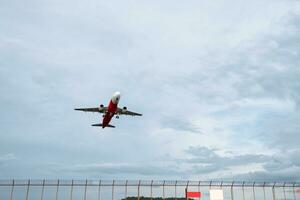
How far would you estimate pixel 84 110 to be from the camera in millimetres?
64062

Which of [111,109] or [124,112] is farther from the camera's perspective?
[124,112]

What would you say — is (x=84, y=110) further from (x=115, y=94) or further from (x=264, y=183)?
(x=264, y=183)

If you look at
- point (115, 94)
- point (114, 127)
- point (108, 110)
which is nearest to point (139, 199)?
point (115, 94)

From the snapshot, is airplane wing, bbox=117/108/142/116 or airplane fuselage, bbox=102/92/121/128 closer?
airplane fuselage, bbox=102/92/121/128

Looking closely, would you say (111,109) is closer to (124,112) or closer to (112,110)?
(112,110)

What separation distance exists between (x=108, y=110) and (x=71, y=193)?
24.7 m

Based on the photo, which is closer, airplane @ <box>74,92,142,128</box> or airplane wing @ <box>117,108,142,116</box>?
airplane @ <box>74,92,142,128</box>

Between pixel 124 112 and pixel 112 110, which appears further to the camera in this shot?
pixel 124 112

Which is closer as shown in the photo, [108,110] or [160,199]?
[160,199]

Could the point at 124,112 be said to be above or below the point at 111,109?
above

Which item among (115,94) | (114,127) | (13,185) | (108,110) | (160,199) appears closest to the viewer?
(13,185)

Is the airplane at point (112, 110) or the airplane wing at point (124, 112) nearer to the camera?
the airplane at point (112, 110)

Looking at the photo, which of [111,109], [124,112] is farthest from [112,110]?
[124,112]

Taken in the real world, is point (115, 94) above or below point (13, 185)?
above
